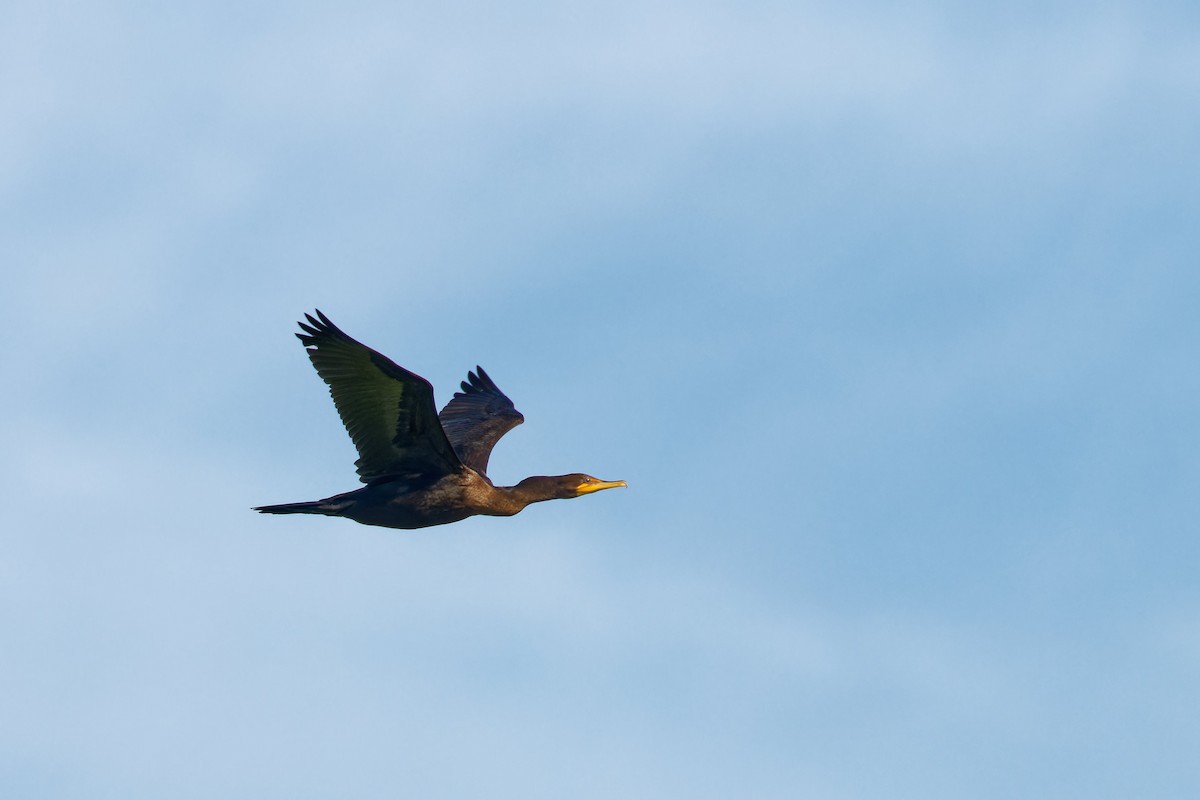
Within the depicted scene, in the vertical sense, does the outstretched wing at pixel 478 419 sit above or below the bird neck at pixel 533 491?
above

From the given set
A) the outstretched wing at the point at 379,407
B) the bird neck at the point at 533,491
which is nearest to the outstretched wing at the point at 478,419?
the bird neck at the point at 533,491

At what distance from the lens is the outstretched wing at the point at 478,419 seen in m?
27.1

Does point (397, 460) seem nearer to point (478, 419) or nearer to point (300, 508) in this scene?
point (300, 508)

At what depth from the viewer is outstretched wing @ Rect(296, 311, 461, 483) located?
22250 millimetres

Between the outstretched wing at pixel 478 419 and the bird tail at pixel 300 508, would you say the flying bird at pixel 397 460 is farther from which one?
the outstretched wing at pixel 478 419

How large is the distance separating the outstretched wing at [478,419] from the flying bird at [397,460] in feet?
6.14

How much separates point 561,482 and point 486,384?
15.9ft

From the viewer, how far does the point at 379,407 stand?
22.8 metres

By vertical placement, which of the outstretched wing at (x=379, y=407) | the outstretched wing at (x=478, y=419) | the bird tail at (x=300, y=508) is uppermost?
the outstretched wing at (x=478, y=419)

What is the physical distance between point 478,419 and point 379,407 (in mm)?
5549

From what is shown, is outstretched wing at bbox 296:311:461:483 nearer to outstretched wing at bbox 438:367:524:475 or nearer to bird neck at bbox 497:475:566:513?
bird neck at bbox 497:475:566:513

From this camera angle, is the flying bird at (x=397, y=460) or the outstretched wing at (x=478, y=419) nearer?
the flying bird at (x=397, y=460)

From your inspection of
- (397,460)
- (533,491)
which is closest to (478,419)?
(533,491)

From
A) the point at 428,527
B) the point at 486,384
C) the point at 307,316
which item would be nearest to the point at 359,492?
the point at 428,527
